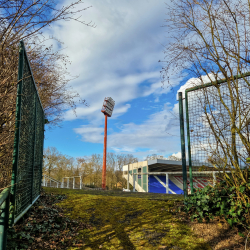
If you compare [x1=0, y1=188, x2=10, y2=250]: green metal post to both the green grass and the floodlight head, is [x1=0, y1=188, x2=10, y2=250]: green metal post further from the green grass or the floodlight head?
the floodlight head

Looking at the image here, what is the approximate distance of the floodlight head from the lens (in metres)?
35.6

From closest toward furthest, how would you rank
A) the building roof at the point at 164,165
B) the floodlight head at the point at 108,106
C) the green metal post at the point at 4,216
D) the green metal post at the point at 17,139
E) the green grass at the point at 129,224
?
the green metal post at the point at 4,216
the green metal post at the point at 17,139
the green grass at the point at 129,224
the building roof at the point at 164,165
the floodlight head at the point at 108,106

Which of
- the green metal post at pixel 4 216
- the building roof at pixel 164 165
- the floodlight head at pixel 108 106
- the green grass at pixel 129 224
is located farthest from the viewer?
the floodlight head at pixel 108 106

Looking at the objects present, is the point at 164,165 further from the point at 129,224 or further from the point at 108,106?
the point at 129,224

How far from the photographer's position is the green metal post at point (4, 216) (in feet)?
6.82

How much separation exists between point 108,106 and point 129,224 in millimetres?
33179

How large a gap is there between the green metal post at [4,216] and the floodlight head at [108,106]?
109 ft

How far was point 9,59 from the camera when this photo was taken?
2.93 metres

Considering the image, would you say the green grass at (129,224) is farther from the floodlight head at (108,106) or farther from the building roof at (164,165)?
the floodlight head at (108,106)

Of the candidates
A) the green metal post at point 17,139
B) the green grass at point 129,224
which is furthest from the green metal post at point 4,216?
the green grass at point 129,224

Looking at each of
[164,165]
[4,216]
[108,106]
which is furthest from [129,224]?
[108,106]

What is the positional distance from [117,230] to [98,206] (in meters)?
1.08

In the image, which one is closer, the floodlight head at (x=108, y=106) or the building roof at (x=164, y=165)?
the building roof at (x=164, y=165)

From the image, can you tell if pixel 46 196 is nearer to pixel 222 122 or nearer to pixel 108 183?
pixel 222 122
